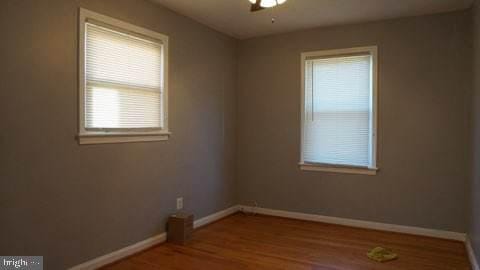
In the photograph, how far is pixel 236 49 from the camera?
4879mm

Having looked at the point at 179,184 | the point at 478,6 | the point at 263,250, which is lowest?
the point at 263,250

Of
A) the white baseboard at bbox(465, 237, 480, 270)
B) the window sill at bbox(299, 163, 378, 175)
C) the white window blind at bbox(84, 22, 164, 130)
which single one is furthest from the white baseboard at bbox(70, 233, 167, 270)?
the white baseboard at bbox(465, 237, 480, 270)

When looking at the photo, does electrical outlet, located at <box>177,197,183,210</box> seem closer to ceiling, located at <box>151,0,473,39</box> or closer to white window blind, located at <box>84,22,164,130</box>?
white window blind, located at <box>84,22,164,130</box>

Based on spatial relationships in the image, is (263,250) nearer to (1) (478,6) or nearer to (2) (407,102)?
(2) (407,102)

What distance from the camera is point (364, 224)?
4121 mm

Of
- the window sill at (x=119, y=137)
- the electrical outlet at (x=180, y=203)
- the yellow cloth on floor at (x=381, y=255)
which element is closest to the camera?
the window sill at (x=119, y=137)

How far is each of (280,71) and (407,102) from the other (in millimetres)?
1593

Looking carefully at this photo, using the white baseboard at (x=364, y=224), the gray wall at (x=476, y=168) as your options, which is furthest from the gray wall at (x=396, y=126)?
the gray wall at (x=476, y=168)

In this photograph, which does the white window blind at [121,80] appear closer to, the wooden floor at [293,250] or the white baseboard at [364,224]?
the wooden floor at [293,250]

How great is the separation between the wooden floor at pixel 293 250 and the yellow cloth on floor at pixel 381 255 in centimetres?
7

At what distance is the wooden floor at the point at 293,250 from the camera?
304 cm

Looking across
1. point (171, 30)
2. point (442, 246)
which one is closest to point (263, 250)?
point (442, 246)

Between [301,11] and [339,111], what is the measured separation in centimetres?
129

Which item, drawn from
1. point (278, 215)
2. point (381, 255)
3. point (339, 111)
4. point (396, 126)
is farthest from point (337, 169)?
point (381, 255)
